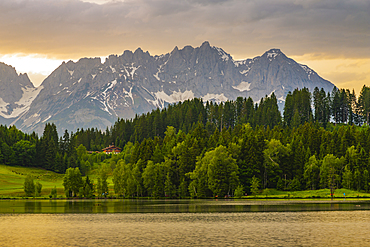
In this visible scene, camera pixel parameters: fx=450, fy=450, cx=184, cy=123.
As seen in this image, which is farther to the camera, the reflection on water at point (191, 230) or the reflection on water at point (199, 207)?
the reflection on water at point (199, 207)

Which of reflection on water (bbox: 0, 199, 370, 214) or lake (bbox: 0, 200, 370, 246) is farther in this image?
reflection on water (bbox: 0, 199, 370, 214)

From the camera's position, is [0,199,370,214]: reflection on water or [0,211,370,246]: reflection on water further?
[0,199,370,214]: reflection on water

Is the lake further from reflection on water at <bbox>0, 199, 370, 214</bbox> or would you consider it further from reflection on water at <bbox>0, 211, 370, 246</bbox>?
reflection on water at <bbox>0, 199, 370, 214</bbox>

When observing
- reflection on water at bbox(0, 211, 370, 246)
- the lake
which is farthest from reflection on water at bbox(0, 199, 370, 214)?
reflection on water at bbox(0, 211, 370, 246)

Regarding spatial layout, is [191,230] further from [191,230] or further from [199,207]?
[199,207]

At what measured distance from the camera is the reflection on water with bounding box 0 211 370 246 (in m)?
60.2

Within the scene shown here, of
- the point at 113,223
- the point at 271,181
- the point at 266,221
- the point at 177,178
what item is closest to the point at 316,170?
the point at 271,181

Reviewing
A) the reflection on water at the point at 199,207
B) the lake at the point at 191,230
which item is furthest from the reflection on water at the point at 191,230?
the reflection on water at the point at 199,207

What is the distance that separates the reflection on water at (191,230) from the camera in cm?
6016

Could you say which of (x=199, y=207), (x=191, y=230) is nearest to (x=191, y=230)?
(x=191, y=230)

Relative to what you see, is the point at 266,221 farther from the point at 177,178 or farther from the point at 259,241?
the point at 177,178

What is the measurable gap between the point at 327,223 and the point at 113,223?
38.6 metres

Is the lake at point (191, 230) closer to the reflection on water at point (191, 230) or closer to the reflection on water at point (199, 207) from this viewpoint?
the reflection on water at point (191, 230)

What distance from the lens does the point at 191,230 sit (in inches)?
2837
